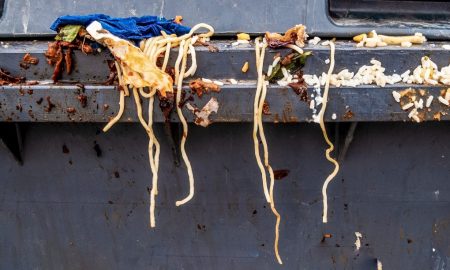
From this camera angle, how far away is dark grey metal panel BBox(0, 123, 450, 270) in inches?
83.7

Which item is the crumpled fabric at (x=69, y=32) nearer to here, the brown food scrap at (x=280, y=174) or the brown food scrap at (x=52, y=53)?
the brown food scrap at (x=52, y=53)

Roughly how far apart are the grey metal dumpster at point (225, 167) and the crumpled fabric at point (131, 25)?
106mm

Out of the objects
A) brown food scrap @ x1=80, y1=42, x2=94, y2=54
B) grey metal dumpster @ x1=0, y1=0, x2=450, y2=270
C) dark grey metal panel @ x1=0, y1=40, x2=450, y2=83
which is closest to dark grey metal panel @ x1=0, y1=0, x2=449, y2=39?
grey metal dumpster @ x1=0, y1=0, x2=450, y2=270

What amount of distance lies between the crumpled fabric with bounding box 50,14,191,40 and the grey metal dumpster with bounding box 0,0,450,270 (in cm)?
11

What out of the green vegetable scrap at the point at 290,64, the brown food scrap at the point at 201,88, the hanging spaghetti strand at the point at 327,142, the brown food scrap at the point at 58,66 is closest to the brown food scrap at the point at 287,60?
the green vegetable scrap at the point at 290,64

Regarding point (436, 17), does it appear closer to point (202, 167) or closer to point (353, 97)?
point (353, 97)

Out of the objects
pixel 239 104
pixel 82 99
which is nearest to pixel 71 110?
pixel 82 99

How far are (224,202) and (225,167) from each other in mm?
160

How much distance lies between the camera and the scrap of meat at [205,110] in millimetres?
1854

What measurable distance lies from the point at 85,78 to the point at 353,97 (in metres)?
0.95

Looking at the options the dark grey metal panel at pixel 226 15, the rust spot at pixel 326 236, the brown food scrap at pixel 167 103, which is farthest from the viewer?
the rust spot at pixel 326 236

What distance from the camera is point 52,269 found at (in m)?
2.36

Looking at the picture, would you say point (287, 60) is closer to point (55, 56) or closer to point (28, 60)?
point (55, 56)

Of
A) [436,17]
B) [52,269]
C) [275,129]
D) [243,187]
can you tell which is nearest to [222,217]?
[243,187]
